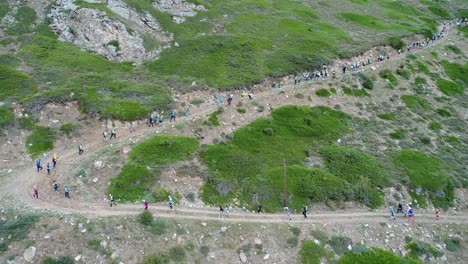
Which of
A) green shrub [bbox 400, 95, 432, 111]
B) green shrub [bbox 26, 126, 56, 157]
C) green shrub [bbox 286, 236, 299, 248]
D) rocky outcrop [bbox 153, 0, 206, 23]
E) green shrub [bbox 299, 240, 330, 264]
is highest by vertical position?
rocky outcrop [bbox 153, 0, 206, 23]

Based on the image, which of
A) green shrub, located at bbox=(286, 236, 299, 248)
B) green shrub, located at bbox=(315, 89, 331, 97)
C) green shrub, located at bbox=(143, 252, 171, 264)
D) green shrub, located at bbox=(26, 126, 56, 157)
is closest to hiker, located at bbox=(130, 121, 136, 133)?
green shrub, located at bbox=(26, 126, 56, 157)

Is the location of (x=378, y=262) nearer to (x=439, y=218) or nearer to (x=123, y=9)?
(x=439, y=218)

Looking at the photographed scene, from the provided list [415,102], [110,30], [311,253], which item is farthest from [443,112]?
[110,30]

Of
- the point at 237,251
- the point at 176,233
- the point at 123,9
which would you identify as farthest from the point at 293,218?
the point at 123,9

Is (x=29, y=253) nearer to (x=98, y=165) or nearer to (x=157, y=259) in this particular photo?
(x=157, y=259)

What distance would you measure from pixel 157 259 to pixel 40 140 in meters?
24.9

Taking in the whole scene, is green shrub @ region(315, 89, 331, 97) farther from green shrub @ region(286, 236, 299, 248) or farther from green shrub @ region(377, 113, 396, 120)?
green shrub @ region(286, 236, 299, 248)

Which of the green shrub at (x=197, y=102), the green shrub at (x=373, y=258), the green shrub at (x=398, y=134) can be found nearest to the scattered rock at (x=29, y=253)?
the green shrub at (x=373, y=258)

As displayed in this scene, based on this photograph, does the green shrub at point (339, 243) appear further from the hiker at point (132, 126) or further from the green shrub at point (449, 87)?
the green shrub at point (449, 87)

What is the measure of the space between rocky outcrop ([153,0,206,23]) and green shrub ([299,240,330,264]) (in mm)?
57959

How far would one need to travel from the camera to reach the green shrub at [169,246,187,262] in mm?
38344

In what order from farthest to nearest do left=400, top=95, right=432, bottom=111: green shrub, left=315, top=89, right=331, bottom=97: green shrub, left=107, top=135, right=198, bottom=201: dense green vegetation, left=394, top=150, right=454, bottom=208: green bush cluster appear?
left=400, top=95, right=432, bottom=111: green shrub → left=315, top=89, right=331, bottom=97: green shrub → left=394, top=150, right=454, bottom=208: green bush cluster → left=107, top=135, right=198, bottom=201: dense green vegetation

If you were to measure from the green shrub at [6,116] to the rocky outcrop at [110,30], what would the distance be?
21864 mm

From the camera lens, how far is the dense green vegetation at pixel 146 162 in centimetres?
4509
